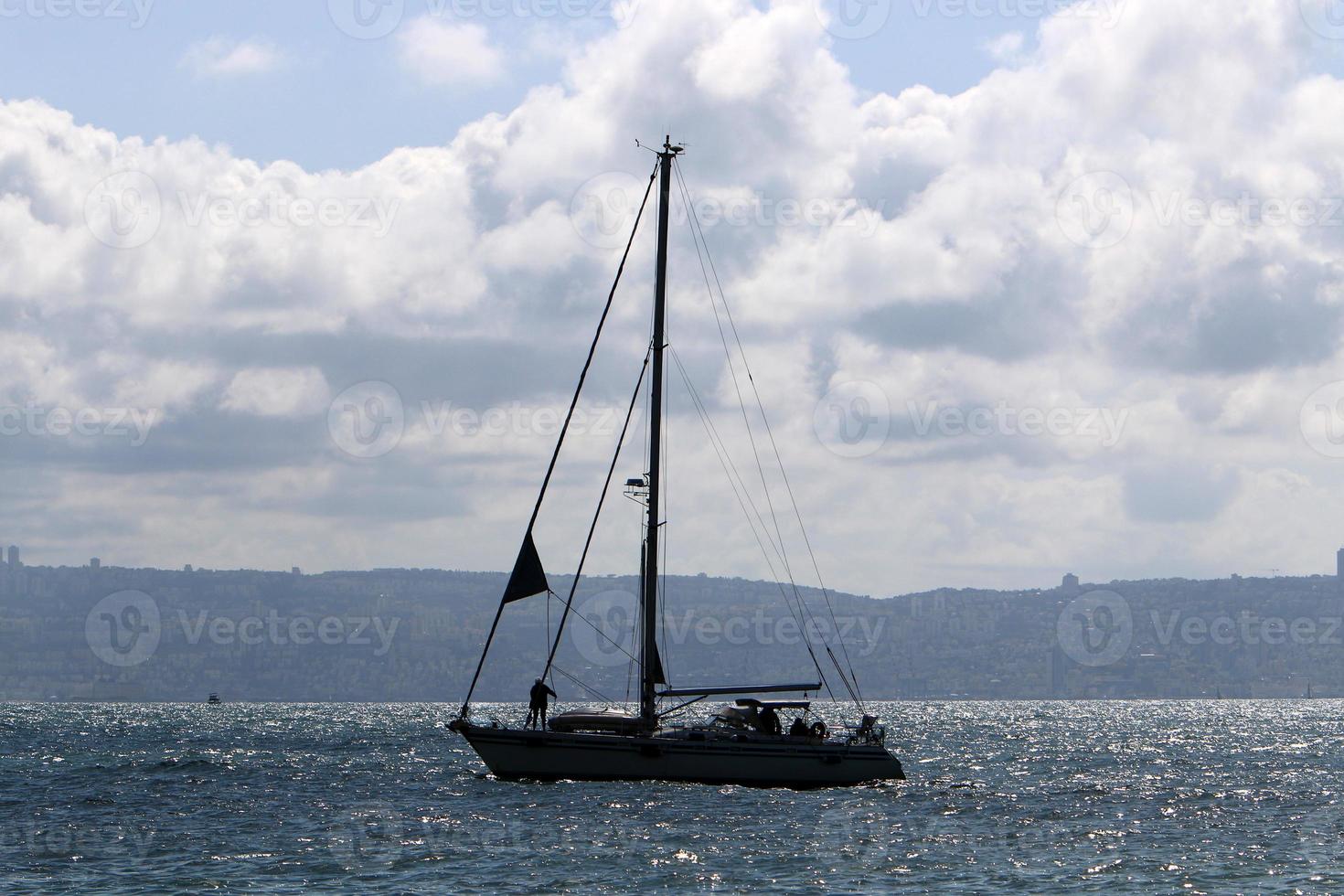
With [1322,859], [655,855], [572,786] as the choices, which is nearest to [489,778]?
[572,786]

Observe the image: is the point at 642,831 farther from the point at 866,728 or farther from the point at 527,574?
the point at 866,728

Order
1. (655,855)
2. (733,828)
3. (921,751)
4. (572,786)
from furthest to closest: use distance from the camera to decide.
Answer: (921,751) < (572,786) < (733,828) < (655,855)

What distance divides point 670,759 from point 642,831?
24.7 feet

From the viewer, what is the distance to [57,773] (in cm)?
6241

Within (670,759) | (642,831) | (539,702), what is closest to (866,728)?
(670,759)

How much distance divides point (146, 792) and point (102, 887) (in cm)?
2225

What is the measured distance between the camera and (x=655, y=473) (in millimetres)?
47812

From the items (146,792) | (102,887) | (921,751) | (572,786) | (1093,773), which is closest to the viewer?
(102,887)

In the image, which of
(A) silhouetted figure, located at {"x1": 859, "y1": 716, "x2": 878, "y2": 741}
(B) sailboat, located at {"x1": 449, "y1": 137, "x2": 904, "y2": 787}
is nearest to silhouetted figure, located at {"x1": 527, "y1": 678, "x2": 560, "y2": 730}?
(B) sailboat, located at {"x1": 449, "y1": 137, "x2": 904, "y2": 787}

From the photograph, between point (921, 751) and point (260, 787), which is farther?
point (921, 751)

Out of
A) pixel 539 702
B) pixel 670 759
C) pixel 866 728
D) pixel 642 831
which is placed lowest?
pixel 642 831

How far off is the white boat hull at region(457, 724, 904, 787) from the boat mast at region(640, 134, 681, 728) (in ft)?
4.34

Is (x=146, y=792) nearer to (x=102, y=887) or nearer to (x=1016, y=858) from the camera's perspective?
(x=102, y=887)

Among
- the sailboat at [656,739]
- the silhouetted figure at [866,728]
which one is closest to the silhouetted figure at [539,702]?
the sailboat at [656,739]
